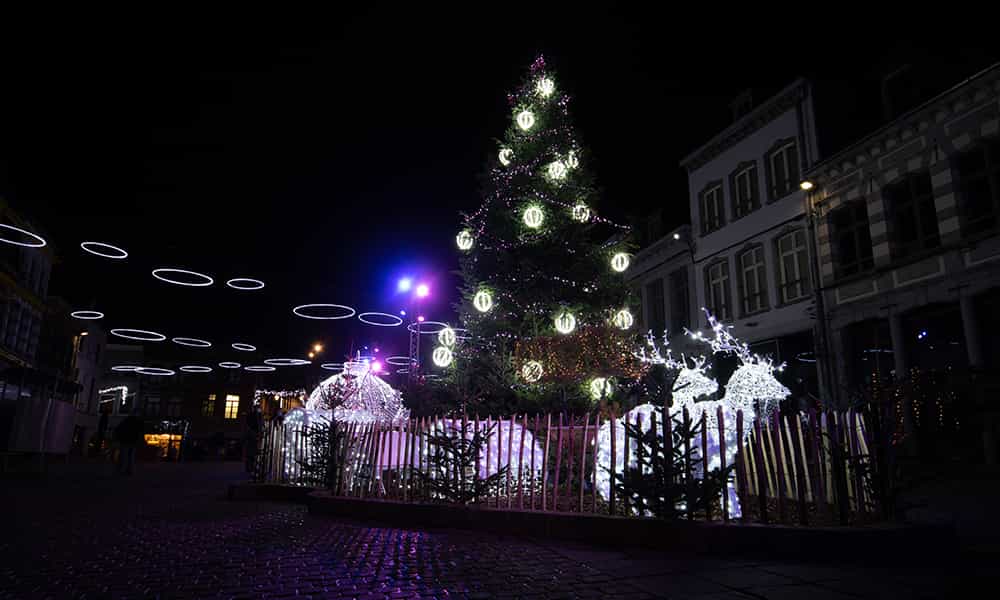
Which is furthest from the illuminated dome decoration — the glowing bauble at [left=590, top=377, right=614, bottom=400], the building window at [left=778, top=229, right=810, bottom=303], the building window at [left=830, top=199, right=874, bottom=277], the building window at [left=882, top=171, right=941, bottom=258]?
the building window at [left=882, top=171, right=941, bottom=258]

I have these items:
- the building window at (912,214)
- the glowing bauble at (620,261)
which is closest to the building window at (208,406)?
the glowing bauble at (620,261)

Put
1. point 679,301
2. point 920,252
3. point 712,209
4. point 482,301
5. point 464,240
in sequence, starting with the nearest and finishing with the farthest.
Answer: point 482,301 → point 464,240 → point 920,252 → point 712,209 → point 679,301

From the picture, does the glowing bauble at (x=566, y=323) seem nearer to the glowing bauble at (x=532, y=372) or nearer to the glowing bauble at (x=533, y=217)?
the glowing bauble at (x=532, y=372)

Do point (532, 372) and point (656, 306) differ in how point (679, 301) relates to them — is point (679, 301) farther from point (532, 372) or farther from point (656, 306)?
point (532, 372)

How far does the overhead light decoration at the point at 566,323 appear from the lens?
1305 centimetres

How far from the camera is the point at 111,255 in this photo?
12.9m

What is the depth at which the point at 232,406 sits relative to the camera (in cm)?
5988

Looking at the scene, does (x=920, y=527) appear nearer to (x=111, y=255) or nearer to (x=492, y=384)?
(x=492, y=384)

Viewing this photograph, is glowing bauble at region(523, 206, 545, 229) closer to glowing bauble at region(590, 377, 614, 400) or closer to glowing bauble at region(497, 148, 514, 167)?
glowing bauble at region(497, 148, 514, 167)

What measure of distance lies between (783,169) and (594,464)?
58.4 ft

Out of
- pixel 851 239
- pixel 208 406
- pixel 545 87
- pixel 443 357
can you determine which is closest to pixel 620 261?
pixel 443 357

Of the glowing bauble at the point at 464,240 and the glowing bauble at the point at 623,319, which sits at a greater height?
the glowing bauble at the point at 464,240

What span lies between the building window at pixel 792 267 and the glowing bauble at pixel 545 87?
34.0 ft

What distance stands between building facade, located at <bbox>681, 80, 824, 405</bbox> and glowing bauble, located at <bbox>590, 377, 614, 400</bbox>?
9.55m
